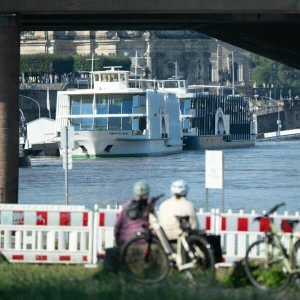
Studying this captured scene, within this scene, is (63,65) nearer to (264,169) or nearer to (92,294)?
(264,169)

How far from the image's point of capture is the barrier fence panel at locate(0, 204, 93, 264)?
15258 mm

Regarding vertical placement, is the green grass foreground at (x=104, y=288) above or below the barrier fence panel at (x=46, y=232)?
below

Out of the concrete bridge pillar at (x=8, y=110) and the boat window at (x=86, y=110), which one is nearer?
the concrete bridge pillar at (x=8, y=110)

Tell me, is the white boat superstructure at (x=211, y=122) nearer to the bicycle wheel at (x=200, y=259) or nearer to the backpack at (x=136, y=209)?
the backpack at (x=136, y=209)

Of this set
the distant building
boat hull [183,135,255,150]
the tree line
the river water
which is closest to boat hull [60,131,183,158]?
the river water

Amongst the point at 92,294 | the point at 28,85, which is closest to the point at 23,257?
the point at 92,294

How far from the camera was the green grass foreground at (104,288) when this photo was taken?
440 inches

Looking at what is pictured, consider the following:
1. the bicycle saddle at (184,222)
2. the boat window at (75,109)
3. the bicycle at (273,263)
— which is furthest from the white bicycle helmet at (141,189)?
the boat window at (75,109)

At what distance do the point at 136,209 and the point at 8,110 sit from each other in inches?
281

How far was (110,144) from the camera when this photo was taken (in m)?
67.2

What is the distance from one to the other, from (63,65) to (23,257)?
113m

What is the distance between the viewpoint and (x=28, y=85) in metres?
108

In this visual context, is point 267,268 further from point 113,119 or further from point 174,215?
point 113,119

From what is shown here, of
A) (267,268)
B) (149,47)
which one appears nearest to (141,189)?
(267,268)
